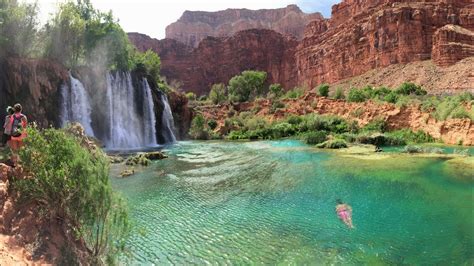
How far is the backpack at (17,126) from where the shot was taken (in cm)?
630

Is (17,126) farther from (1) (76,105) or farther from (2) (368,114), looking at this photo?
(2) (368,114)

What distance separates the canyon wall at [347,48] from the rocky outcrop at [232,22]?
3536 cm

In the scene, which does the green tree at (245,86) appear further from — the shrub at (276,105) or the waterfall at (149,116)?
the waterfall at (149,116)

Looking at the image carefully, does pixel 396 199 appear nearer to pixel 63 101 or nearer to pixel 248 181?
pixel 248 181

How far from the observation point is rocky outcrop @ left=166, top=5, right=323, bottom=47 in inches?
5248

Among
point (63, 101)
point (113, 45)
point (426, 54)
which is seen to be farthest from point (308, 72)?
point (63, 101)

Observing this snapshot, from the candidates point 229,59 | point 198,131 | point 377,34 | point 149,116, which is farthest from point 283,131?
point 229,59

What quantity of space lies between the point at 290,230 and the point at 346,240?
121 cm

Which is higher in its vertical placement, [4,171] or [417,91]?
[417,91]

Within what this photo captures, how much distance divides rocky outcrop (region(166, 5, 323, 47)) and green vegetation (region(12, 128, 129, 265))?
134 meters

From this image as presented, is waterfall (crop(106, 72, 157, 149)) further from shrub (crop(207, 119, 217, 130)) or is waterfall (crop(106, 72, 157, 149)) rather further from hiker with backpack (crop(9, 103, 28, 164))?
hiker with backpack (crop(9, 103, 28, 164))

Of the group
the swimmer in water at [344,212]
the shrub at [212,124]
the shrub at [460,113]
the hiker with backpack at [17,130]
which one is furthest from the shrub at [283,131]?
the hiker with backpack at [17,130]

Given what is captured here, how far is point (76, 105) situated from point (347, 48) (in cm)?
6010

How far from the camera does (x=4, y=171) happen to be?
4855 millimetres
